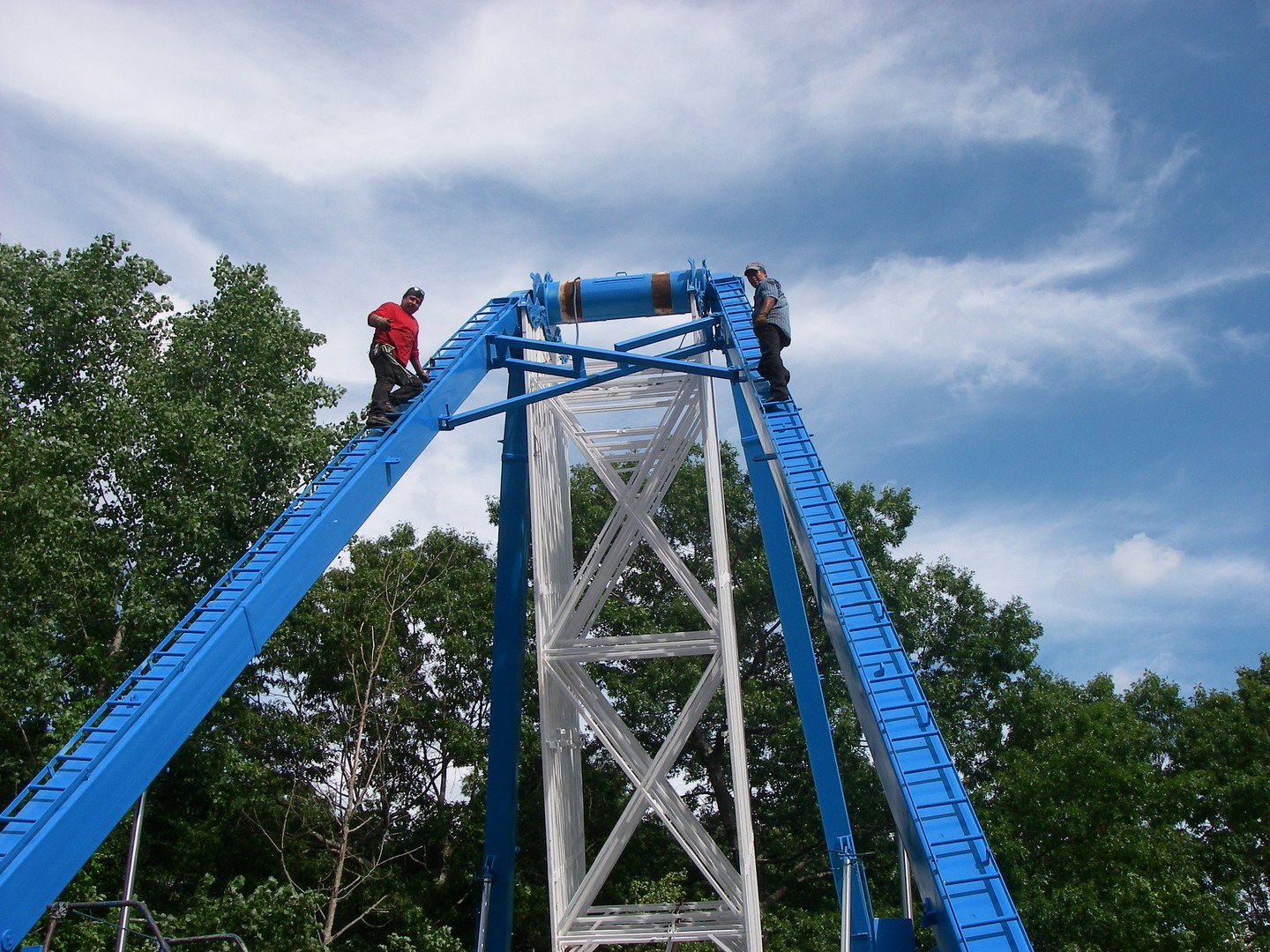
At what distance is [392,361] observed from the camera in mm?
8195

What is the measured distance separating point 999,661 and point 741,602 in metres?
5.05

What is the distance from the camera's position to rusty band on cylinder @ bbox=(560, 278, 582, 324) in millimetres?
11047

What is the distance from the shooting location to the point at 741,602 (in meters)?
20.9

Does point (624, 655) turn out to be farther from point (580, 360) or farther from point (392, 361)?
point (392, 361)

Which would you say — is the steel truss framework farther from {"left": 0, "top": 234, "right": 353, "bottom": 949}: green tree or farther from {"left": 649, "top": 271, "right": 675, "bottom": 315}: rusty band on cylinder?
{"left": 0, "top": 234, "right": 353, "bottom": 949}: green tree

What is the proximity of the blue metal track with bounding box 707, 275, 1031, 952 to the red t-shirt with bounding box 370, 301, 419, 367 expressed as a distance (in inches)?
117

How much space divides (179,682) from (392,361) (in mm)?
3627

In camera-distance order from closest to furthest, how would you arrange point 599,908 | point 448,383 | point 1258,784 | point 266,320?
1. point 448,383
2. point 599,908
3. point 266,320
4. point 1258,784

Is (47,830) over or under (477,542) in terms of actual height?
under

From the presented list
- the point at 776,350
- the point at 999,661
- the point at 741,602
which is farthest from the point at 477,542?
the point at 776,350

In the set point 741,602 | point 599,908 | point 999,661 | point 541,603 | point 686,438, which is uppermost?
point 741,602

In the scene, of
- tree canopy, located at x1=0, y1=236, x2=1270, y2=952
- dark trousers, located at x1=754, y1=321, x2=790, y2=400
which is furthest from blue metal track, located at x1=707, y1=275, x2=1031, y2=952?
tree canopy, located at x1=0, y1=236, x2=1270, y2=952

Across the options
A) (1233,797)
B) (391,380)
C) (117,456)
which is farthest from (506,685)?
(1233,797)

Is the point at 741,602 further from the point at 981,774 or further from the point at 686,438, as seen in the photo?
the point at 686,438
